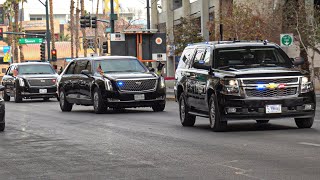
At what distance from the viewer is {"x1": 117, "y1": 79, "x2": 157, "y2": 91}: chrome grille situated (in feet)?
87.8

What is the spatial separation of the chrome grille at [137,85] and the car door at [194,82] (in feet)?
22.8

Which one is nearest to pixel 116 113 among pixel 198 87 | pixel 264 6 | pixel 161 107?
pixel 161 107

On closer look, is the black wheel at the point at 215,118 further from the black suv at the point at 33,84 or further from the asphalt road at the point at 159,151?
the black suv at the point at 33,84

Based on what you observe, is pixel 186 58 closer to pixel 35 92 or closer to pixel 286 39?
pixel 286 39

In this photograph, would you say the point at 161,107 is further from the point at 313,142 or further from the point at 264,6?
the point at 264,6

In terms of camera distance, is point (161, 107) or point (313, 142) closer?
point (313, 142)

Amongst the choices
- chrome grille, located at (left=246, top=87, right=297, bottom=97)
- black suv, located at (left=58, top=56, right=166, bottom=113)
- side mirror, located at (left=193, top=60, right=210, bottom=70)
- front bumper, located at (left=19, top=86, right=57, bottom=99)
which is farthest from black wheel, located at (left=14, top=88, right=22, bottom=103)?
chrome grille, located at (left=246, top=87, right=297, bottom=97)

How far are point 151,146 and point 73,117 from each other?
1107cm

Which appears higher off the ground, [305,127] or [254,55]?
[254,55]

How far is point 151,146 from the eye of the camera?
585 inches

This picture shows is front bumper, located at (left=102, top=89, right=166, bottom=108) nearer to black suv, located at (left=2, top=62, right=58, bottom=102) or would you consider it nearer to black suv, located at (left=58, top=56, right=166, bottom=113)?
black suv, located at (left=58, top=56, right=166, bottom=113)

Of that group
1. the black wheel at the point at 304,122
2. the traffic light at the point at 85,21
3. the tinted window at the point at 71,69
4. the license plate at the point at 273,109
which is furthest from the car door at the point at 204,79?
the traffic light at the point at 85,21

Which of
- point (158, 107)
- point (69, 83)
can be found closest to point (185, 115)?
point (158, 107)

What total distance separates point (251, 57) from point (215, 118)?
1761 millimetres
